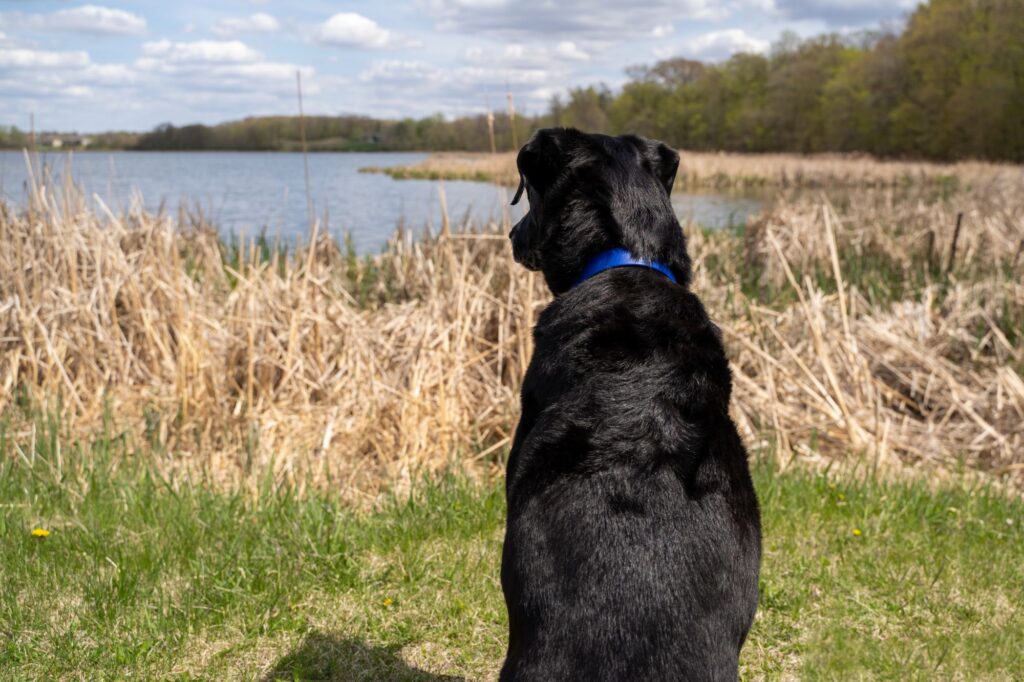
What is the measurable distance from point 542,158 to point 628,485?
1.18m

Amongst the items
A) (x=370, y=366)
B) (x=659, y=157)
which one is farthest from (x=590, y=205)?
(x=370, y=366)

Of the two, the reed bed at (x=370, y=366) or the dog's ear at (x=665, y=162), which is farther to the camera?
the reed bed at (x=370, y=366)

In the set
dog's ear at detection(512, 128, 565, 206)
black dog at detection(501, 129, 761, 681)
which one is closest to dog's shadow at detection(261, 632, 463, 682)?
black dog at detection(501, 129, 761, 681)

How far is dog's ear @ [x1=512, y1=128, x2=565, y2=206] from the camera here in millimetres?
2879

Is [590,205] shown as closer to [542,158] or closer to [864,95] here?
[542,158]

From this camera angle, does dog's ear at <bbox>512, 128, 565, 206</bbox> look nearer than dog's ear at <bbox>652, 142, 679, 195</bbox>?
Yes

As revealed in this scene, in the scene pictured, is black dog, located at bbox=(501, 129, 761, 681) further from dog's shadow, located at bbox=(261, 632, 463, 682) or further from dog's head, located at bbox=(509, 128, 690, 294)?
dog's shadow, located at bbox=(261, 632, 463, 682)

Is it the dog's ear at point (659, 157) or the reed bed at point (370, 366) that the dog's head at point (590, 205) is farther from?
the reed bed at point (370, 366)

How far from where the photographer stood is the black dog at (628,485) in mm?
2178

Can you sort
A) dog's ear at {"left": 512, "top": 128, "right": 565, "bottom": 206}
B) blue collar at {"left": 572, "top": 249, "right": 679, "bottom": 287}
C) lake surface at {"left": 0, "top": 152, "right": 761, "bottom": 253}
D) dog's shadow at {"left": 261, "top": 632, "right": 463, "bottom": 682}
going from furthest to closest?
lake surface at {"left": 0, "top": 152, "right": 761, "bottom": 253} < dog's shadow at {"left": 261, "top": 632, "right": 463, "bottom": 682} < dog's ear at {"left": 512, "top": 128, "right": 565, "bottom": 206} < blue collar at {"left": 572, "top": 249, "right": 679, "bottom": 287}

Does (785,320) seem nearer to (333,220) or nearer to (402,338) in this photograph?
(402,338)

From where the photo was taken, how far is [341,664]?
349 centimetres

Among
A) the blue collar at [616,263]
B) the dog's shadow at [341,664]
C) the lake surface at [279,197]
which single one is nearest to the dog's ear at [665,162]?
the blue collar at [616,263]

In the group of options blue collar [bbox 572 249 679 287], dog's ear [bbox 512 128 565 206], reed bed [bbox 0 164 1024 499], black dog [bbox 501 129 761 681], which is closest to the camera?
black dog [bbox 501 129 761 681]
